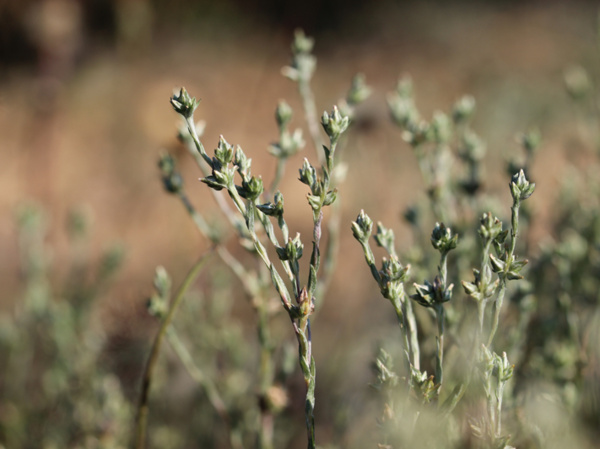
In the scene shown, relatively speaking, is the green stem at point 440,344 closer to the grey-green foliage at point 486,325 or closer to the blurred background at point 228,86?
the grey-green foliage at point 486,325

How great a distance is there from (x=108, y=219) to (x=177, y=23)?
2953 millimetres

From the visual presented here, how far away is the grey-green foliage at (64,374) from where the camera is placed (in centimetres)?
A: 161

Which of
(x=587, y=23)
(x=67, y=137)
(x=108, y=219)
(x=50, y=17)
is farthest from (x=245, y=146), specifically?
(x=587, y=23)

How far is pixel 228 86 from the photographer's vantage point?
727 cm

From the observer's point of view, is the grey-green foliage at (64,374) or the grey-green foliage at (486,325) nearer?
the grey-green foliage at (486,325)

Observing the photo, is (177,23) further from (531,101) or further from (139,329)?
(139,329)

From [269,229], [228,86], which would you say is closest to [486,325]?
[269,229]

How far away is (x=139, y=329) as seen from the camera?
1.85m

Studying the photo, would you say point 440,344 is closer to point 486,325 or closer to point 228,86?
point 486,325

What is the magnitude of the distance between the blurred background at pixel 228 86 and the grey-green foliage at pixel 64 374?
5.92 feet

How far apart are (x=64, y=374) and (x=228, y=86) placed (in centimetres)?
582

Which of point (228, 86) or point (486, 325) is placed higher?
point (228, 86)

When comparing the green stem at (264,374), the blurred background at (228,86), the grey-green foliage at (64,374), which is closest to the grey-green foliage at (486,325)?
the green stem at (264,374)

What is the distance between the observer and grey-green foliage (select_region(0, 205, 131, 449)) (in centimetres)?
161
